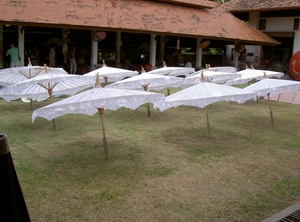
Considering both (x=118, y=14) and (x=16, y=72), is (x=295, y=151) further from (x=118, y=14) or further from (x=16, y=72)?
(x=118, y=14)

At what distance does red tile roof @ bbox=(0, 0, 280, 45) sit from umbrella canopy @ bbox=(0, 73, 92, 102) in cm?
571


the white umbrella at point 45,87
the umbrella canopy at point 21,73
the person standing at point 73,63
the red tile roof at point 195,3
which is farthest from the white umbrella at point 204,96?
the red tile roof at point 195,3

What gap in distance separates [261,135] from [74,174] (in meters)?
4.67

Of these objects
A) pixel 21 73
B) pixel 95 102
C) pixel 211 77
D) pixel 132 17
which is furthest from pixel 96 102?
pixel 132 17

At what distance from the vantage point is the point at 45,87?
9156mm

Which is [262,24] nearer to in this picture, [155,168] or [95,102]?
[155,168]

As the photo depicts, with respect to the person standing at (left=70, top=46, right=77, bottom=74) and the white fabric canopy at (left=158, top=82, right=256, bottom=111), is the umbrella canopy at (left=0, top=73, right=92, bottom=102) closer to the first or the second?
the white fabric canopy at (left=158, top=82, right=256, bottom=111)

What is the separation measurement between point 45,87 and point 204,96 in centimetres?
403

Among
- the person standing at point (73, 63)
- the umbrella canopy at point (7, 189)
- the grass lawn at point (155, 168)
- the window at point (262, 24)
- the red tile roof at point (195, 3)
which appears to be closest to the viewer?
the umbrella canopy at point (7, 189)

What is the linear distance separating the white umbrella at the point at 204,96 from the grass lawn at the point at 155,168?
895 mm

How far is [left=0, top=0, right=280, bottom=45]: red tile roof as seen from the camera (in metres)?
15.0

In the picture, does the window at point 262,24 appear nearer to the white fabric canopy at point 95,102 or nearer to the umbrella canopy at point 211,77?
the umbrella canopy at point 211,77

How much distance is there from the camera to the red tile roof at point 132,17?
14969mm

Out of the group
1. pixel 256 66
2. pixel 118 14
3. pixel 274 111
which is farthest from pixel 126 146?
pixel 256 66
